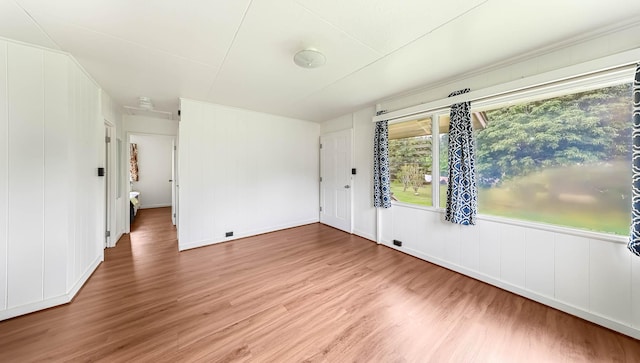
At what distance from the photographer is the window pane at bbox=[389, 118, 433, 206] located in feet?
10.0

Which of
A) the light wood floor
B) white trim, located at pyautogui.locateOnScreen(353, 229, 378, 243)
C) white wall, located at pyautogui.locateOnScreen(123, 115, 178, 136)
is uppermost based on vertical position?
white wall, located at pyautogui.locateOnScreen(123, 115, 178, 136)

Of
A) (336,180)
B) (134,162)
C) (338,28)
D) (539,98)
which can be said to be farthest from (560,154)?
(134,162)

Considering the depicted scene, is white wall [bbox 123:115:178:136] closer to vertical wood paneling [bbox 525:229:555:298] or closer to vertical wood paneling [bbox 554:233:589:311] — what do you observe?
vertical wood paneling [bbox 525:229:555:298]

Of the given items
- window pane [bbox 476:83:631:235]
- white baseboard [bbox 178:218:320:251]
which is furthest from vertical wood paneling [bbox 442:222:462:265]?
white baseboard [bbox 178:218:320:251]

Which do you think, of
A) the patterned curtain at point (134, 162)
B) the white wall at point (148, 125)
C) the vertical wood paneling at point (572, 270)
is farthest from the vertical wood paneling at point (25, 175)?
the patterned curtain at point (134, 162)

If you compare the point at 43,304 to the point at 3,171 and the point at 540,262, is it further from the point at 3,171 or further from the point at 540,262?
the point at 540,262

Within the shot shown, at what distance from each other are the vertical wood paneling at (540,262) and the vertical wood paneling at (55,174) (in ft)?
14.7

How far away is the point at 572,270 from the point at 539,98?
1627 millimetres

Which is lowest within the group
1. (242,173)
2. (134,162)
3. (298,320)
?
(298,320)

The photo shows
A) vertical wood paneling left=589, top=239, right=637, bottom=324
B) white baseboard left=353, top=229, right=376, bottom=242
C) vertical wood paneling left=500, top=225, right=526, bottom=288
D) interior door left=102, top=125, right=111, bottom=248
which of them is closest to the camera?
vertical wood paneling left=589, top=239, right=637, bottom=324

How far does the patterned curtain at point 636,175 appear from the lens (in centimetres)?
157

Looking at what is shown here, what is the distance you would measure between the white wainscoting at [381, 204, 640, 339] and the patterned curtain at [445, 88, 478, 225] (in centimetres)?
21

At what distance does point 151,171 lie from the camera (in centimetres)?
693

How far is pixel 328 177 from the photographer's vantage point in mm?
4797
